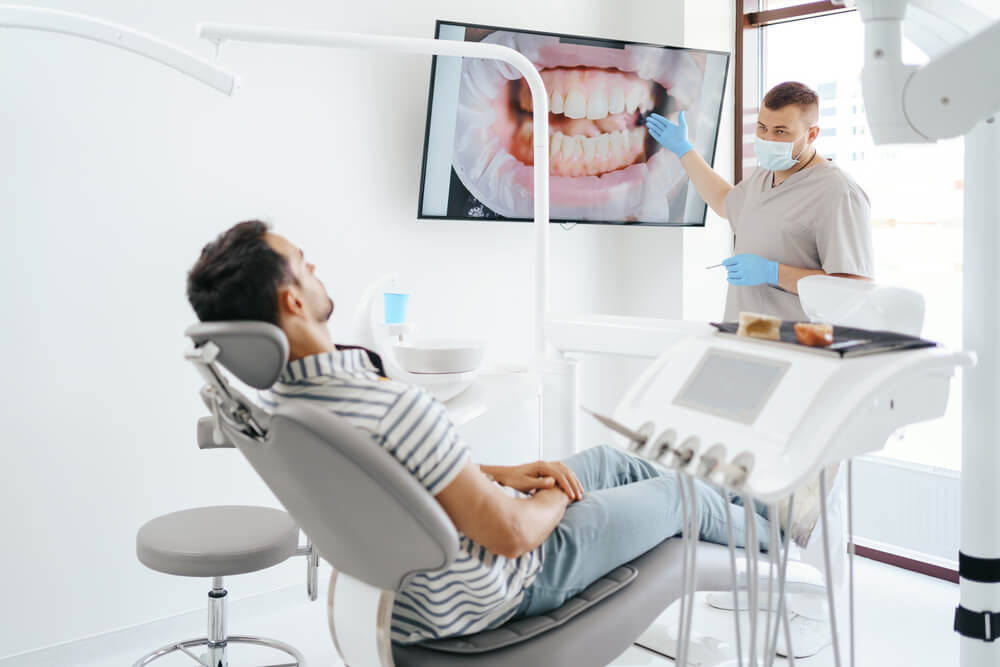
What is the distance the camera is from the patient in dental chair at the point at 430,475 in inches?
51.8

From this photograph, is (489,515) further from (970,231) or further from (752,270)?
(752,270)

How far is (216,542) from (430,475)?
770 mm

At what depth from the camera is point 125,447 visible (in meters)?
2.43

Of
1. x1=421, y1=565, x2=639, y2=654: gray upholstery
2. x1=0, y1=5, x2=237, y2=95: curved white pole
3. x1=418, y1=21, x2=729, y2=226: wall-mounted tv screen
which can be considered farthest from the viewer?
x1=418, y1=21, x2=729, y2=226: wall-mounted tv screen

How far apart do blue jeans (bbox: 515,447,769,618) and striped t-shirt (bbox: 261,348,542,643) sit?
0.14 feet

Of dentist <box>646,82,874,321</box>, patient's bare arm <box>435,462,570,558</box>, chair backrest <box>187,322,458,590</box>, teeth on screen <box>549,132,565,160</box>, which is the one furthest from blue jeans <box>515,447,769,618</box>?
teeth on screen <box>549,132,565,160</box>

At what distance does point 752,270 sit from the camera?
2.49 m

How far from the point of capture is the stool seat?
180cm

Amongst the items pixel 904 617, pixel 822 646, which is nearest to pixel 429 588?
pixel 822 646

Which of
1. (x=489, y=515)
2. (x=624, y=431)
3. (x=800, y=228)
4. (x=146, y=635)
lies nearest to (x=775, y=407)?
(x=624, y=431)

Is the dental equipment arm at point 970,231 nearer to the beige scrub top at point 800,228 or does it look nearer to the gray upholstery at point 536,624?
the gray upholstery at point 536,624

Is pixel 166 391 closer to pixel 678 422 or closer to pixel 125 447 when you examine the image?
pixel 125 447

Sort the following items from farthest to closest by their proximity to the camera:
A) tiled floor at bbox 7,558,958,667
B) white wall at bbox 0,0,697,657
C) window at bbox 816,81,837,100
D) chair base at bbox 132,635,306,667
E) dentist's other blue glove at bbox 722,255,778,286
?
window at bbox 816,81,837,100
dentist's other blue glove at bbox 722,255,778,286
tiled floor at bbox 7,558,958,667
white wall at bbox 0,0,697,657
chair base at bbox 132,635,306,667

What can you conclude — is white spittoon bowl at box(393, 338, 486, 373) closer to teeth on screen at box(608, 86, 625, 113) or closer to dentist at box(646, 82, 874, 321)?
dentist at box(646, 82, 874, 321)
